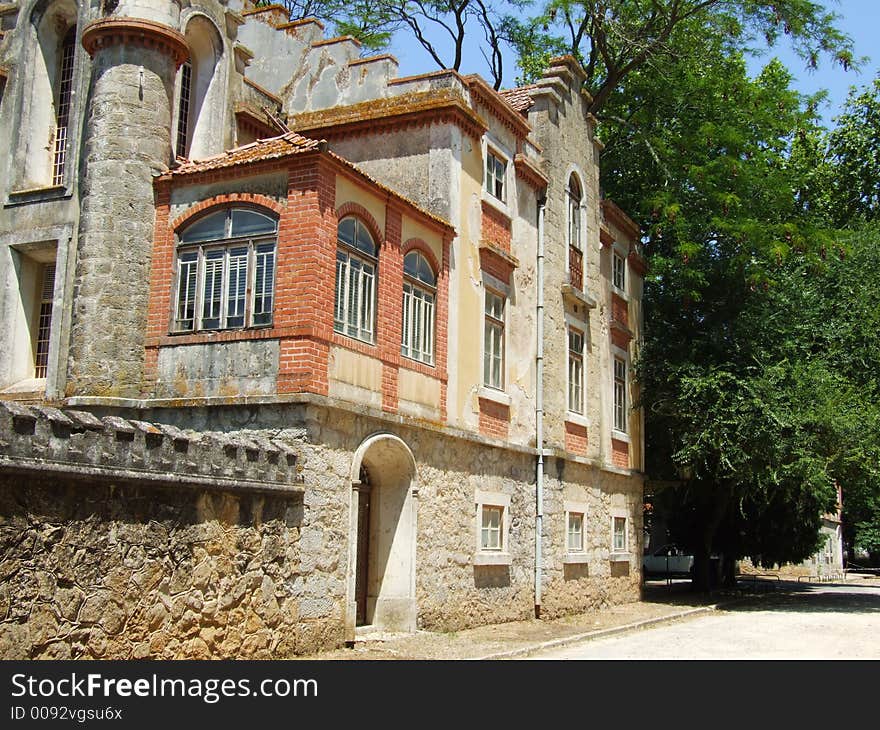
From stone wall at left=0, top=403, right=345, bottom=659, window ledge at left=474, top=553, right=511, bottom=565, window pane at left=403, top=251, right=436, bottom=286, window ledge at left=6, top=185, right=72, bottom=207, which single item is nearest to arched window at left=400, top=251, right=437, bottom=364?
window pane at left=403, top=251, right=436, bottom=286

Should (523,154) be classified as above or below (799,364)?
above

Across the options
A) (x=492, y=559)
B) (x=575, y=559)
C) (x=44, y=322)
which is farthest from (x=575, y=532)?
(x=44, y=322)

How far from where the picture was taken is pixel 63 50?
53.6 feet

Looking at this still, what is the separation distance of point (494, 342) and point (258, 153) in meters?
5.97

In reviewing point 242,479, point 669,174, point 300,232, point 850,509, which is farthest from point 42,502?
point 850,509

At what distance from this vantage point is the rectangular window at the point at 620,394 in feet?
78.0

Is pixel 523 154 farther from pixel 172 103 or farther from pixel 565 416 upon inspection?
pixel 172 103

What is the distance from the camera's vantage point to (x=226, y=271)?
546 inches

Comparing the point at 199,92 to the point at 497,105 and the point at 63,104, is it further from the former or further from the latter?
the point at 497,105

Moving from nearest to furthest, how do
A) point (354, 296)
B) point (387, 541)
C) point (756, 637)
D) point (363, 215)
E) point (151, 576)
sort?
point (151, 576)
point (354, 296)
point (363, 215)
point (387, 541)
point (756, 637)

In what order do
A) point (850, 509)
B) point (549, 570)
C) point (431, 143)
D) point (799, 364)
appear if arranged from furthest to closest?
point (850, 509) → point (799, 364) → point (549, 570) → point (431, 143)

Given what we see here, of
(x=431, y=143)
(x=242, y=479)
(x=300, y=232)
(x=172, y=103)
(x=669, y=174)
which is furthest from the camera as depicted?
(x=669, y=174)

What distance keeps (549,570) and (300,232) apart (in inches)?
354

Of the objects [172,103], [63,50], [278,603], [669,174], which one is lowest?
[278,603]
